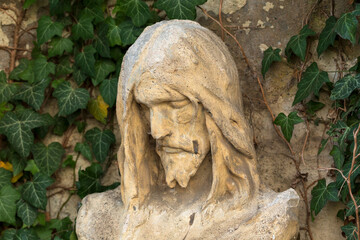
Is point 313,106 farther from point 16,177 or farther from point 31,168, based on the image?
point 16,177

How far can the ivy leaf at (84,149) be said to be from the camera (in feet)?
15.1

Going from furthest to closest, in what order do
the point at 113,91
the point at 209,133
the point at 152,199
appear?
the point at 113,91 < the point at 152,199 < the point at 209,133

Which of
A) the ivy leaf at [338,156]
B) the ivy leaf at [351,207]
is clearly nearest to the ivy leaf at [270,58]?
the ivy leaf at [338,156]

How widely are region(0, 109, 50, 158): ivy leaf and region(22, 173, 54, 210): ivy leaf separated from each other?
6.6 inches

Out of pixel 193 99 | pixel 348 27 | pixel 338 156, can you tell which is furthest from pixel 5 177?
pixel 348 27

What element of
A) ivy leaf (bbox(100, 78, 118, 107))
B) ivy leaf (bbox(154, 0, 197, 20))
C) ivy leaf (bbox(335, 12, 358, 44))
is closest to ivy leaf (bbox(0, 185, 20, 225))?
ivy leaf (bbox(100, 78, 118, 107))

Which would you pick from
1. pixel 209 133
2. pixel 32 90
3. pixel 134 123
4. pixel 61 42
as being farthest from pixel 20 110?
pixel 209 133

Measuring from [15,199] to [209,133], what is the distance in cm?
160

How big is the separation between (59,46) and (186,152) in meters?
1.47

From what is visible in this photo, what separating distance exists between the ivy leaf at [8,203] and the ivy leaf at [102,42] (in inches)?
38.1

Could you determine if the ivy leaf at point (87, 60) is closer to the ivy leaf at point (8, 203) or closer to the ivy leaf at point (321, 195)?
the ivy leaf at point (8, 203)

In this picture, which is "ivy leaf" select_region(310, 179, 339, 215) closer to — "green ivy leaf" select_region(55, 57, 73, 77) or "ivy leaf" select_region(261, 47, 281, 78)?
"ivy leaf" select_region(261, 47, 281, 78)

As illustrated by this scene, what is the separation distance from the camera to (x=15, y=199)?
4.51 m

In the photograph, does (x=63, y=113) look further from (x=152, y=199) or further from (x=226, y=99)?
(x=226, y=99)
